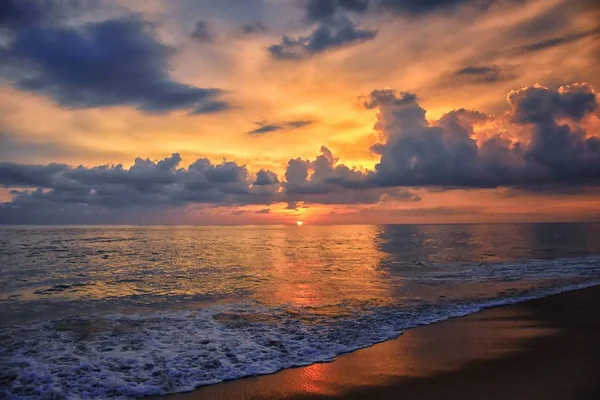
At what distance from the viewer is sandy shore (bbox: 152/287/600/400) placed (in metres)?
8.39

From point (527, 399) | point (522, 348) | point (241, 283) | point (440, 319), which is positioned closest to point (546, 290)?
point (440, 319)

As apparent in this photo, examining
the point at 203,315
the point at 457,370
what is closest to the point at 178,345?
the point at 203,315

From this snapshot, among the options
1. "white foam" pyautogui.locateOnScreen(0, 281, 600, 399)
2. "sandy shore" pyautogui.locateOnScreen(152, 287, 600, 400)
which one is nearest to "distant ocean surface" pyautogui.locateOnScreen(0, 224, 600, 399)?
"white foam" pyautogui.locateOnScreen(0, 281, 600, 399)

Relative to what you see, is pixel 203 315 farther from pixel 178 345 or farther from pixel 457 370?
pixel 457 370

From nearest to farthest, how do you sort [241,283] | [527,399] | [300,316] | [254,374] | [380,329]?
[527,399] < [254,374] < [380,329] < [300,316] < [241,283]

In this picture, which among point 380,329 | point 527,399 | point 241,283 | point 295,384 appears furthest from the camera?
point 241,283

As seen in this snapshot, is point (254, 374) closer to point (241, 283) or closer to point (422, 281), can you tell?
point (241, 283)

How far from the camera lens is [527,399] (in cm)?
781

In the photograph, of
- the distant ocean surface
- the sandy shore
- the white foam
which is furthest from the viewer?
the distant ocean surface

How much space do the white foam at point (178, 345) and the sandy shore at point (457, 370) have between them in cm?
75

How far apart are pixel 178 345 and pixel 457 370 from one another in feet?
26.6

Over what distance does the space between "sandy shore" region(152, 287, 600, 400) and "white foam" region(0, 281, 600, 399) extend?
0.75 metres

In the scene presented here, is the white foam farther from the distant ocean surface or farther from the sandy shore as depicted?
the sandy shore

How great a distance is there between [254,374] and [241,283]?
638 inches
